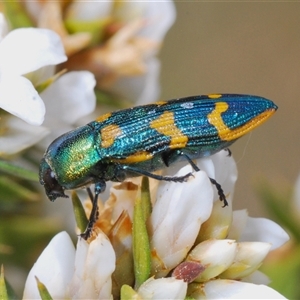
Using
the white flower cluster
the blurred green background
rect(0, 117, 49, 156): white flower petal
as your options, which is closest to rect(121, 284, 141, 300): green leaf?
the white flower cluster

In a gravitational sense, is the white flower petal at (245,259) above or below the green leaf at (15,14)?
below

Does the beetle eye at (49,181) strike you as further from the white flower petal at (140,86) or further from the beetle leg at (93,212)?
the white flower petal at (140,86)

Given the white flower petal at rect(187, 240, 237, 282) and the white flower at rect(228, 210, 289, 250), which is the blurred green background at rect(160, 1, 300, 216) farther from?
the white flower petal at rect(187, 240, 237, 282)

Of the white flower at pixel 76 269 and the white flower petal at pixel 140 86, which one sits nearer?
the white flower at pixel 76 269

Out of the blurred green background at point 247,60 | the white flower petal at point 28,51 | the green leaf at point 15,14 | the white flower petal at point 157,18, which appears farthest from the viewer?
the blurred green background at point 247,60

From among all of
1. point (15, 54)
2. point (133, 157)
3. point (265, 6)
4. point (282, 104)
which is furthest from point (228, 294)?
point (265, 6)

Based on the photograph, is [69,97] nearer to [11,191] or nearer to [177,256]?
[11,191]

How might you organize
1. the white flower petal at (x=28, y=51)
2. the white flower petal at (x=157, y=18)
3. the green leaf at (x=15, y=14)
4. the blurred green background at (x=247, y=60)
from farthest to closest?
the blurred green background at (x=247, y=60)
the white flower petal at (x=157, y=18)
the green leaf at (x=15, y=14)
the white flower petal at (x=28, y=51)

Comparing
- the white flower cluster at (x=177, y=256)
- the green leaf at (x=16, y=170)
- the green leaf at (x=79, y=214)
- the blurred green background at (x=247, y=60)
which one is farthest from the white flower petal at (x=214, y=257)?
the blurred green background at (x=247, y=60)
